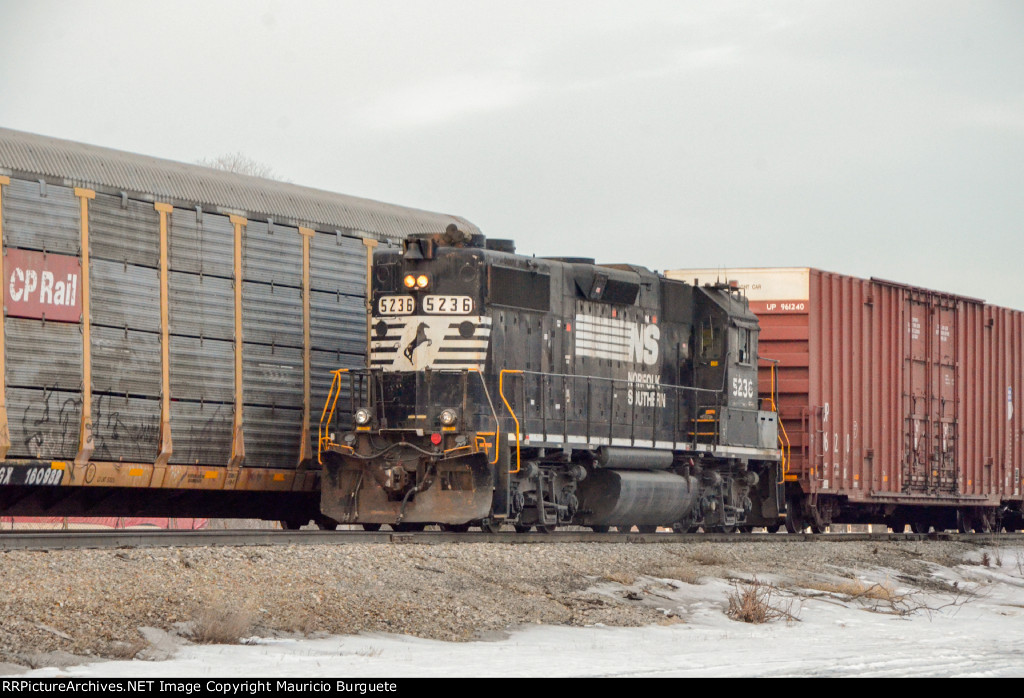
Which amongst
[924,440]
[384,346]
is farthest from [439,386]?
[924,440]

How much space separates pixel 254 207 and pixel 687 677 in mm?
11009

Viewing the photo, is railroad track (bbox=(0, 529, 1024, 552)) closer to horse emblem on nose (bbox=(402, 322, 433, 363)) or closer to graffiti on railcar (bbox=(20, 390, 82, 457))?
graffiti on railcar (bbox=(20, 390, 82, 457))

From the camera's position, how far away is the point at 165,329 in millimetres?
16672

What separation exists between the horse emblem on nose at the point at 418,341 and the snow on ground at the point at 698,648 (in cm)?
478

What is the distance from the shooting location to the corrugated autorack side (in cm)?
1534

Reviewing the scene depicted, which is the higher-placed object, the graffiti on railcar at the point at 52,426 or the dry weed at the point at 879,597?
the graffiti on railcar at the point at 52,426

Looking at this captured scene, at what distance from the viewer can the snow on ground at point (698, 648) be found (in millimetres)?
8617

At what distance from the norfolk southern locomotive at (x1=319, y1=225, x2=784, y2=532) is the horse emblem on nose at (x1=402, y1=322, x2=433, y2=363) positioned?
0.08ft

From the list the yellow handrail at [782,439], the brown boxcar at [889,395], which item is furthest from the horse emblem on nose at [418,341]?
the brown boxcar at [889,395]

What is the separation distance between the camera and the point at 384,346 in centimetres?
1742

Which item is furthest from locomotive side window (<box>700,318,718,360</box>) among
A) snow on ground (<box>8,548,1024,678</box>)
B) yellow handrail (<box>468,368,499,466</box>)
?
snow on ground (<box>8,548,1024,678</box>)

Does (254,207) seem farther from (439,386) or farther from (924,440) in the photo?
(924,440)

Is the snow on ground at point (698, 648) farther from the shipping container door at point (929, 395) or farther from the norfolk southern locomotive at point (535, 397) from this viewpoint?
the shipping container door at point (929, 395)

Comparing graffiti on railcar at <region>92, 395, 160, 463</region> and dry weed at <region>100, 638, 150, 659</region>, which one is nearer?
dry weed at <region>100, 638, 150, 659</region>
